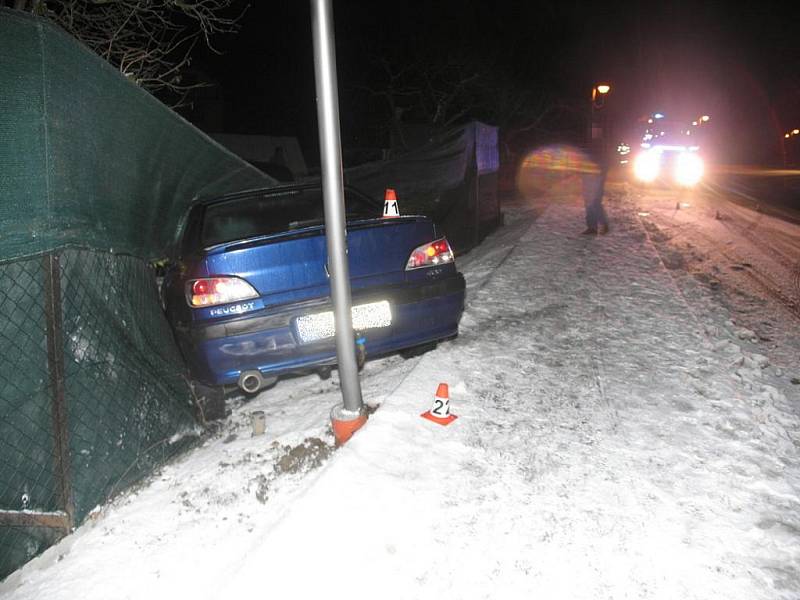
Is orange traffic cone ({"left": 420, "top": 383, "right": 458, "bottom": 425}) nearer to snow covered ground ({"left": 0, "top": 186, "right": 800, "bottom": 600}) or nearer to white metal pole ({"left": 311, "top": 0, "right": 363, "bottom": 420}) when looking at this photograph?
snow covered ground ({"left": 0, "top": 186, "right": 800, "bottom": 600})

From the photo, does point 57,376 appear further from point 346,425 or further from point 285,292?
point 346,425

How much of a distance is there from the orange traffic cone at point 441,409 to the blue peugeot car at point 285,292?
54cm

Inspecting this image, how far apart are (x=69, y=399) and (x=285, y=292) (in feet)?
4.27

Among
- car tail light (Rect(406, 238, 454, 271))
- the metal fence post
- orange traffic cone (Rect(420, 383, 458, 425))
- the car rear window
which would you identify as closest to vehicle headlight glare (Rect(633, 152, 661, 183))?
car tail light (Rect(406, 238, 454, 271))

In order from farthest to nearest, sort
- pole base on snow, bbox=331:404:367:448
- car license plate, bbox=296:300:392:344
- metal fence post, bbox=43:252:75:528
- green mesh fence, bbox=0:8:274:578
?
car license plate, bbox=296:300:392:344, pole base on snow, bbox=331:404:367:448, metal fence post, bbox=43:252:75:528, green mesh fence, bbox=0:8:274:578

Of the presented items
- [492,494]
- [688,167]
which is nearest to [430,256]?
[492,494]

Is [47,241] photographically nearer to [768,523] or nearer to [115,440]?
[115,440]

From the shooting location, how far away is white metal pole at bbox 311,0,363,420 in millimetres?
2594

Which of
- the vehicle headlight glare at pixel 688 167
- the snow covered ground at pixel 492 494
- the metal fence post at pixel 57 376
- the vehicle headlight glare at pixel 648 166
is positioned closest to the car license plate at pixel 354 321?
the snow covered ground at pixel 492 494

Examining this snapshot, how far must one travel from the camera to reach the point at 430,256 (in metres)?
3.84

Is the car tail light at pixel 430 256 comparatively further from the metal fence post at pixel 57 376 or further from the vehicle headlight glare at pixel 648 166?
the vehicle headlight glare at pixel 648 166

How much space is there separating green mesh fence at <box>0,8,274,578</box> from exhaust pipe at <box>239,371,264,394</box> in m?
0.41

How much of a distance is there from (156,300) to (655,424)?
337 cm

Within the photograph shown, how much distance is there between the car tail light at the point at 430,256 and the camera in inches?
148
